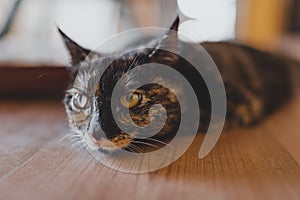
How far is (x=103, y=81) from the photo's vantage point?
105cm

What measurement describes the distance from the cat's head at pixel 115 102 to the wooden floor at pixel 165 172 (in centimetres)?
8

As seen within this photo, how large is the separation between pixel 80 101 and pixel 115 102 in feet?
0.51

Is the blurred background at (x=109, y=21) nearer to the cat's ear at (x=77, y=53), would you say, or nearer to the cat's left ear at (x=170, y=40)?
the cat's ear at (x=77, y=53)

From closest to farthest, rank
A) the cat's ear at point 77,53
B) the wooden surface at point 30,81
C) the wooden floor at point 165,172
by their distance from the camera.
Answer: the wooden floor at point 165,172, the cat's ear at point 77,53, the wooden surface at point 30,81

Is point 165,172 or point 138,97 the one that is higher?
point 138,97

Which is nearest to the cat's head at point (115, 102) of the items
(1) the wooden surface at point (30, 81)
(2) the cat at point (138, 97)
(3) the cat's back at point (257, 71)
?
(2) the cat at point (138, 97)

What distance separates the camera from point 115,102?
1031mm

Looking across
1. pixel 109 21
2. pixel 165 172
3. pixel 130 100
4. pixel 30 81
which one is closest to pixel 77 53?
pixel 130 100

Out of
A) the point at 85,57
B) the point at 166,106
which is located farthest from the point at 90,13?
the point at 166,106

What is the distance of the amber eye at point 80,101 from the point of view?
3.68ft

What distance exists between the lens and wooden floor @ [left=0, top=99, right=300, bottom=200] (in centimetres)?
85

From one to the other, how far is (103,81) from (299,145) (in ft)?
1.96

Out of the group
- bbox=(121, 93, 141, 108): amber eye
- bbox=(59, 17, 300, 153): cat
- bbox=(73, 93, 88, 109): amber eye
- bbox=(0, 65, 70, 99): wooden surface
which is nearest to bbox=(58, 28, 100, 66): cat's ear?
bbox=(59, 17, 300, 153): cat

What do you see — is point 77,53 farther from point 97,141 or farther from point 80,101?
point 97,141
